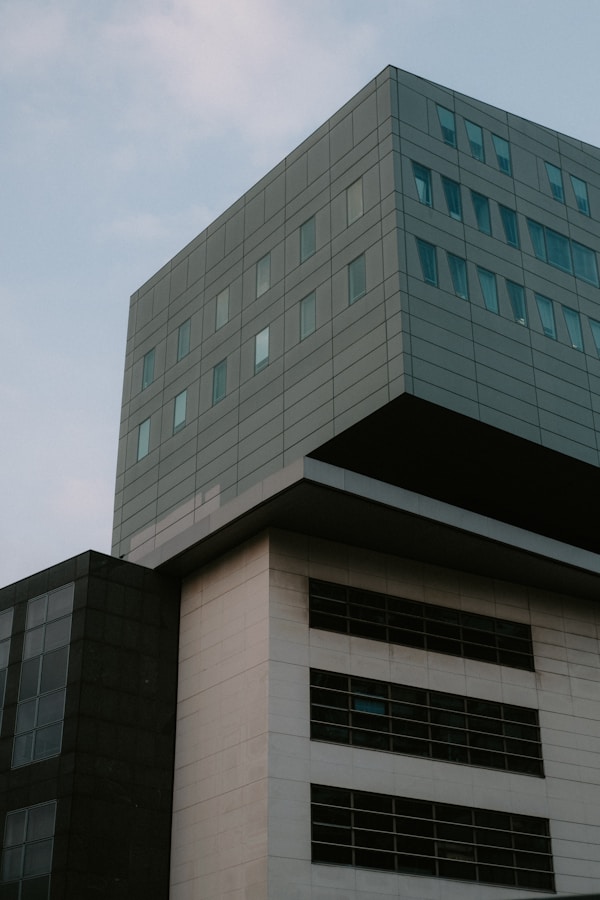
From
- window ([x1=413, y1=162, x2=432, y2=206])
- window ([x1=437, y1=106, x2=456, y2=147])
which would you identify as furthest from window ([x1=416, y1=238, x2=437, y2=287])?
window ([x1=437, y1=106, x2=456, y2=147])

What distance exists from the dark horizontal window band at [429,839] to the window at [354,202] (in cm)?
2052

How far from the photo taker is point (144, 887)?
123 feet

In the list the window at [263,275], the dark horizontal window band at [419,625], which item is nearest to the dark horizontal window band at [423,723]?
the dark horizontal window band at [419,625]

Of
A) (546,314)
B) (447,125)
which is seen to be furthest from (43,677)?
(447,125)

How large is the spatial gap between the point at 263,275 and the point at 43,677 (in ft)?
59.5

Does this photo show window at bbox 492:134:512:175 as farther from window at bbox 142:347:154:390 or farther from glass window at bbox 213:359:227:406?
window at bbox 142:347:154:390

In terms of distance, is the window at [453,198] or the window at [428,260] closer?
the window at [428,260]

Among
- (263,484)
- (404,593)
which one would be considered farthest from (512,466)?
(263,484)

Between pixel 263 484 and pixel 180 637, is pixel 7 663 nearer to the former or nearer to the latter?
pixel 180 637

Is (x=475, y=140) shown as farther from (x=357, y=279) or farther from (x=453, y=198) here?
(x=357, y=279)

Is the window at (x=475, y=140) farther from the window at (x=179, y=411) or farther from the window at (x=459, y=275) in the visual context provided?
the window at (x=179, y=411)

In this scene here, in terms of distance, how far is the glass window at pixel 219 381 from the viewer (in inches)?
1837

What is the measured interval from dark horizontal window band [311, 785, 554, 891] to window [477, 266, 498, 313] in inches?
707

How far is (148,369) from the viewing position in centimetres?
5238
